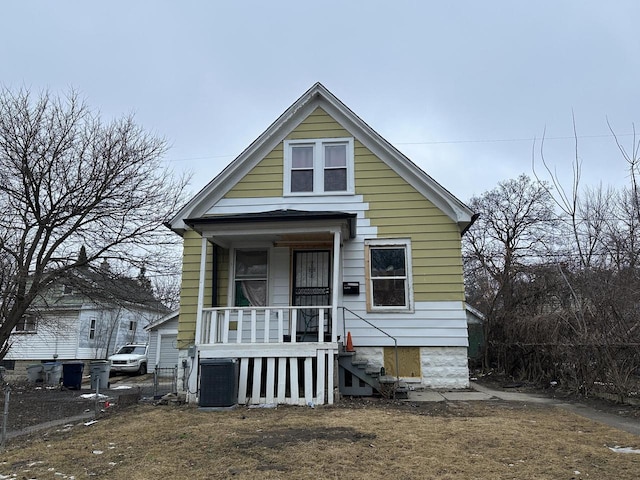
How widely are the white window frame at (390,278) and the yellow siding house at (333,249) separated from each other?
0.02 meters

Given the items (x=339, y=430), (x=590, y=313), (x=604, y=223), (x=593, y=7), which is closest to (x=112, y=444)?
(x=339, y=430)

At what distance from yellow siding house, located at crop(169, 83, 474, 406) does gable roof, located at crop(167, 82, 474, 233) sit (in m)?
0.02

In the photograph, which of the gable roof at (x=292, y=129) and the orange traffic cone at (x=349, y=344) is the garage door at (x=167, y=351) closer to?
the gable roof at (x=292, y=129)

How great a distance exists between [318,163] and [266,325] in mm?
4402

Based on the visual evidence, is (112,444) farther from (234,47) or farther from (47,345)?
(47,345)

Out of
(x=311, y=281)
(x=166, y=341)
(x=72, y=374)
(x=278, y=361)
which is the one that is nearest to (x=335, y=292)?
(x=278, y=361)

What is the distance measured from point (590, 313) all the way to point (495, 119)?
12.0 metres

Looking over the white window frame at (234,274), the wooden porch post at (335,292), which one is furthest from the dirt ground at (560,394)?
the white window frame at (234,274)

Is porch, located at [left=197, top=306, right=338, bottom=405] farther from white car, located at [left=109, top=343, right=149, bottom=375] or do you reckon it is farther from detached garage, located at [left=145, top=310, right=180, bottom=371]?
white car, located at [left=109, top=343, right=149, bottom=375]

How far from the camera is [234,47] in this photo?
1438cm

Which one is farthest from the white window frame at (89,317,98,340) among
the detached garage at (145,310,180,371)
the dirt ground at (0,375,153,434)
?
the dirt ground at (0,375,153,434)

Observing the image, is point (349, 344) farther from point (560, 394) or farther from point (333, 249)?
point (560, 394)

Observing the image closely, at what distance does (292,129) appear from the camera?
11.7 metres

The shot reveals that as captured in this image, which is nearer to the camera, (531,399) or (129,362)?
(531,399)
